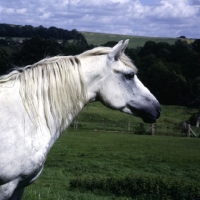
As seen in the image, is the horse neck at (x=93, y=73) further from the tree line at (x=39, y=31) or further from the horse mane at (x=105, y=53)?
the tree line at (x=39, y=31)

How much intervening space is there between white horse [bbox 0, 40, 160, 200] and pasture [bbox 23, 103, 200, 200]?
3.41 metres

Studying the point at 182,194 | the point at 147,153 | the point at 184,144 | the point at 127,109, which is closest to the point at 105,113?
→ the point at 184,144

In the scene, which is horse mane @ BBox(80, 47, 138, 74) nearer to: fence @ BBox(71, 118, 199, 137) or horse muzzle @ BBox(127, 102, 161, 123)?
horse muzzle @ BBox(127, 102, 161, 123)

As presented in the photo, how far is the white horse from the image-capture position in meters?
4.48

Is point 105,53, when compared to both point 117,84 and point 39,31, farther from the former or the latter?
point 39,31

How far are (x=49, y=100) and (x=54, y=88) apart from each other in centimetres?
14

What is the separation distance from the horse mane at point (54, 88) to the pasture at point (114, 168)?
11.6 ft

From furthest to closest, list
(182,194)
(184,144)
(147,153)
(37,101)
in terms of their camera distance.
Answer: (184,144) < (147,153) < (182,194) < (37,101)

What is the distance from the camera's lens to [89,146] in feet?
84.0

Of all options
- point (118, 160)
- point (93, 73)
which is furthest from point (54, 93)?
point (118, 160)

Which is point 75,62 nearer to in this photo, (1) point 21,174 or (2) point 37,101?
(2) point 37,101

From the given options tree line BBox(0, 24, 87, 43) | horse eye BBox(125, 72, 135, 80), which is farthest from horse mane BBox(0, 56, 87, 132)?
tree line BBox(0, 24, 87, 43)

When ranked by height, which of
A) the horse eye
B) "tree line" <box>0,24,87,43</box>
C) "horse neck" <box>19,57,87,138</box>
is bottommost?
"tree line" <box>0,24,87,43</box>

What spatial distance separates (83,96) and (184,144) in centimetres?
2392
